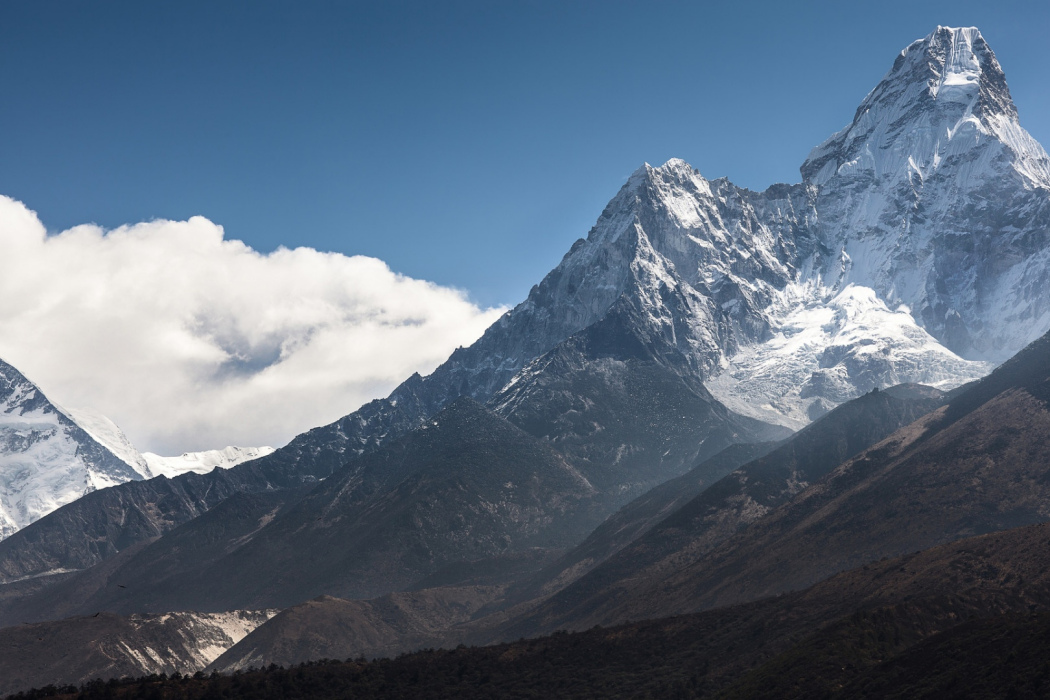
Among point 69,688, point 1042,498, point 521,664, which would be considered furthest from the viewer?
point 1042,498

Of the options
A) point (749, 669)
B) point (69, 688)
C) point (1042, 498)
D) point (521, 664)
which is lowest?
point (1042, 498)

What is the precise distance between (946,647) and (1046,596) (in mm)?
28328

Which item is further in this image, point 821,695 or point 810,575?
point 810,575

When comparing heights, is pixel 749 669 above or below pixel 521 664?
below

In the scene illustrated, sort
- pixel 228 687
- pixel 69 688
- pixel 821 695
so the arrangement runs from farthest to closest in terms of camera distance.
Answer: pixel 228 687, pixel 69 688, pixel 821 695

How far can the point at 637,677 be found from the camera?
401ft

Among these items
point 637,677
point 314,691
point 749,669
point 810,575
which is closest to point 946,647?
point 749,669

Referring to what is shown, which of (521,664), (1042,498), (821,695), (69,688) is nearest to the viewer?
(821,695)

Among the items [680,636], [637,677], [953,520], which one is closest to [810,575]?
[953,520]

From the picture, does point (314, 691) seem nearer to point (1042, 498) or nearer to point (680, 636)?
point (680, 636)

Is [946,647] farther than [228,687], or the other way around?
[228,687]

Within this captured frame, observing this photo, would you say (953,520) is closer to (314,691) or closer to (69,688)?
(314,691)

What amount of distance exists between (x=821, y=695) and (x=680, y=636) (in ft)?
133

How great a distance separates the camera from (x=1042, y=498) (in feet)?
611
